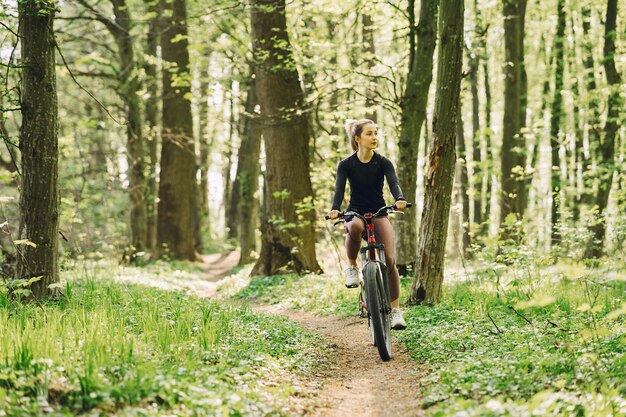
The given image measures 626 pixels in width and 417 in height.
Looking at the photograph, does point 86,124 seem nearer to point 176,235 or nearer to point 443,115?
point 443,115

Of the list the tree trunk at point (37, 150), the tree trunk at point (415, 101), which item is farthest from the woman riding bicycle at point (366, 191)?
the tree trunk at point (415, 101)

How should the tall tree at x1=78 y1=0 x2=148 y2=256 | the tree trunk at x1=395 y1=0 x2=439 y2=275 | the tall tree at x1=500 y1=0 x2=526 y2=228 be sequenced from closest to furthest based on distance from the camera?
1. the tree trunk at x1=395 y1=0 x2=439 y2=275
2. the tall tree at x1=500 y1=0 x2=526 y2=228
3. the tall tree at x1=78 y1=0 x2=148 y2=256

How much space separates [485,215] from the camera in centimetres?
2188

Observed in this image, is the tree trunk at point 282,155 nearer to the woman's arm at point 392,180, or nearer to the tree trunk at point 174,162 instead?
the tree trunk at point 174,162

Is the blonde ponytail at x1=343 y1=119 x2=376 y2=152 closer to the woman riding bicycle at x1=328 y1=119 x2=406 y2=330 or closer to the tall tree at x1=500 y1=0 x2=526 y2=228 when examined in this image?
Answer: the woman riding bicycle at x1=328 y1=119 x2=406 y2=330

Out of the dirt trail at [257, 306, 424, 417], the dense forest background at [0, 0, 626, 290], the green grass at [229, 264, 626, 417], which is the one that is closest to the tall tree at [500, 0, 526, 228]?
the dense forest background at [0, 0, 626, 290]

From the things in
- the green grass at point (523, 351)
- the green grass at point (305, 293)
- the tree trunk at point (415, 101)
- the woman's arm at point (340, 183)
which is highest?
the tree trunk at point (415, 101)

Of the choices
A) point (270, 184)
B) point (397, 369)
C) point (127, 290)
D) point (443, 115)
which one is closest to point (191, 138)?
→ point (270, 184)

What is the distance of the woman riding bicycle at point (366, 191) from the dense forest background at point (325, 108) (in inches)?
66.5

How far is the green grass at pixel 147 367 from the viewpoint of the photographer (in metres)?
3.82

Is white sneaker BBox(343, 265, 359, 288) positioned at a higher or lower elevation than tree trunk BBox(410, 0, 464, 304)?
lower

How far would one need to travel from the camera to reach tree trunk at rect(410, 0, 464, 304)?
8.28 meters

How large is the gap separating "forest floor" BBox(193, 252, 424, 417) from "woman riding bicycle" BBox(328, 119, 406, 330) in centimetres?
60

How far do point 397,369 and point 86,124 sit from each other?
9.02 m
